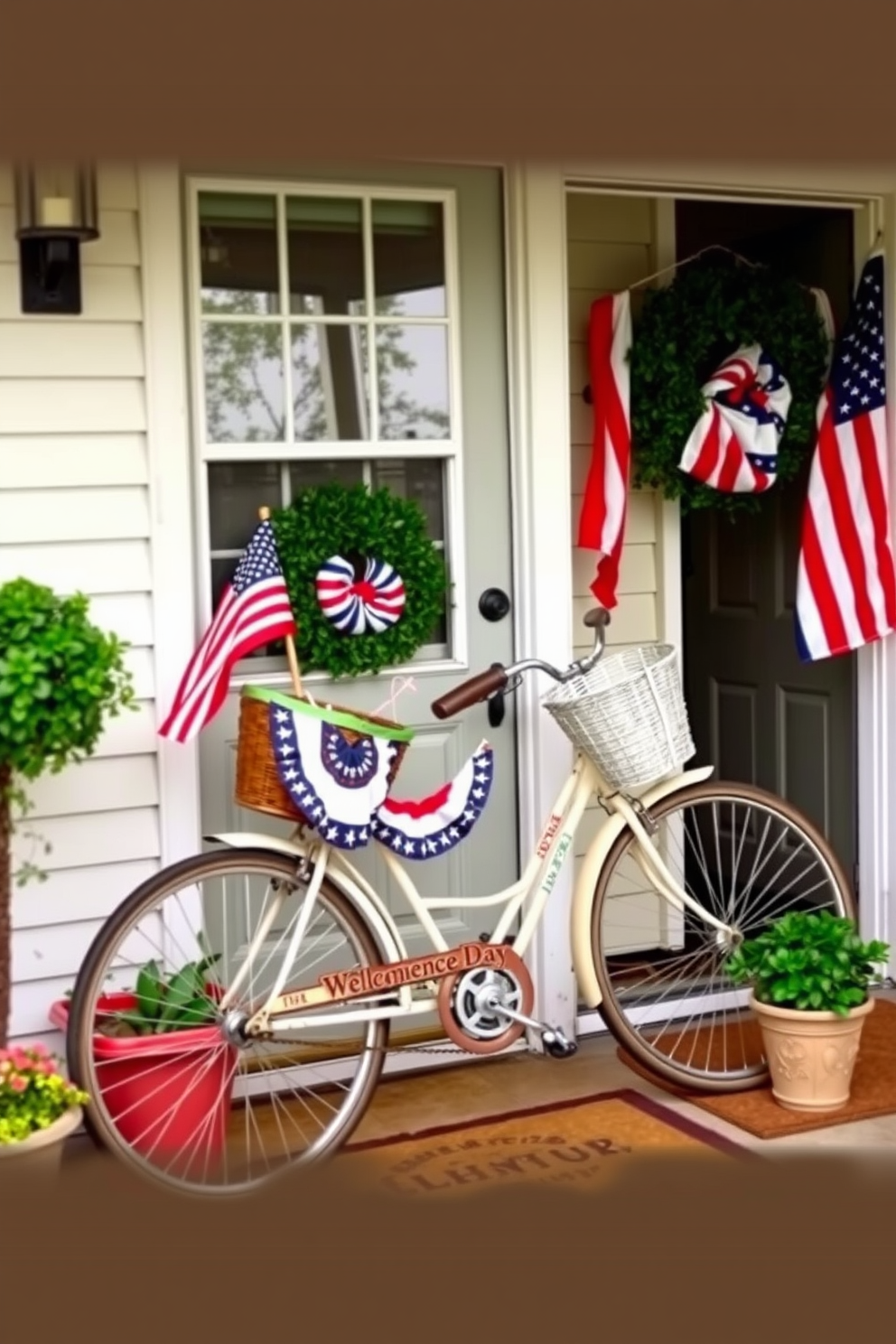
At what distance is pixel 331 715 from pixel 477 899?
23.4 inches

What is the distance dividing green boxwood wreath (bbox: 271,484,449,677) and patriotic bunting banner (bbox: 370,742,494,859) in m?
0.45

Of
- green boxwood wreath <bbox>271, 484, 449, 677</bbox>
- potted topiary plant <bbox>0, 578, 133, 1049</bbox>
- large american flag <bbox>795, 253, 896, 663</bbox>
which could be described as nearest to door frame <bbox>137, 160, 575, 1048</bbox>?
green boxwood wreath <bbox>271, 484, 449, 677</bbox>

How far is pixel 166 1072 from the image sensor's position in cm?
316

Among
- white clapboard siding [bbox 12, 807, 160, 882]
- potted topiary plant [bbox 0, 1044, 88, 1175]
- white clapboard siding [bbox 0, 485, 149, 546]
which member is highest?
white clapboard siding [bbox 0, 485, 149, 546]

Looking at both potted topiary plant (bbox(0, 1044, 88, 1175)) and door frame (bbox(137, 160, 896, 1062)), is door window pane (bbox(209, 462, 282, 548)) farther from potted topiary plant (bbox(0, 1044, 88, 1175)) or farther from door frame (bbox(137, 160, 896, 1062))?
potted topiary plant (bbox(0, 1044, 88, 1175))

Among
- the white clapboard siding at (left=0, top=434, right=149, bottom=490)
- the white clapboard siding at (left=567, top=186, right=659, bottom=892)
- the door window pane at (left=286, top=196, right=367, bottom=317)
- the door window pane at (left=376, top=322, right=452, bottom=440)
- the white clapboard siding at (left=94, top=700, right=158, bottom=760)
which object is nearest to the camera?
the white clapboard siding at (left=0, top=434, right=149, bottom=490)

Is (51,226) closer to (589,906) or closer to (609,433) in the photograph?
(609,433)

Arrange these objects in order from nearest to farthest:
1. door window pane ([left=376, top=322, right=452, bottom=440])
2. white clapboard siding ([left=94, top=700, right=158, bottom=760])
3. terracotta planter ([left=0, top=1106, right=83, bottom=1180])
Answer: terracotta planter ([left=0, top=1106, right=83, bottom=1180]), white clapboard siding ([left=94, top=700, right=158, bottom=760]), door window pane ([left=376, top=322, right=452, bottom=440])

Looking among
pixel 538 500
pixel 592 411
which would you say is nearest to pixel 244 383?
pixel 538 500

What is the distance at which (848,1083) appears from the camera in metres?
3.59

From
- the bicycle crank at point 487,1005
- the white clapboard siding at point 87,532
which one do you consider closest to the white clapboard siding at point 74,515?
the white clapboard siding at point 87,532

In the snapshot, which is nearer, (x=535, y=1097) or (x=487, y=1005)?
(x=487, y=1005)

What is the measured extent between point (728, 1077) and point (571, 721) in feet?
3.01

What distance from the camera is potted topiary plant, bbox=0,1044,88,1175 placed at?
279 centimetres
